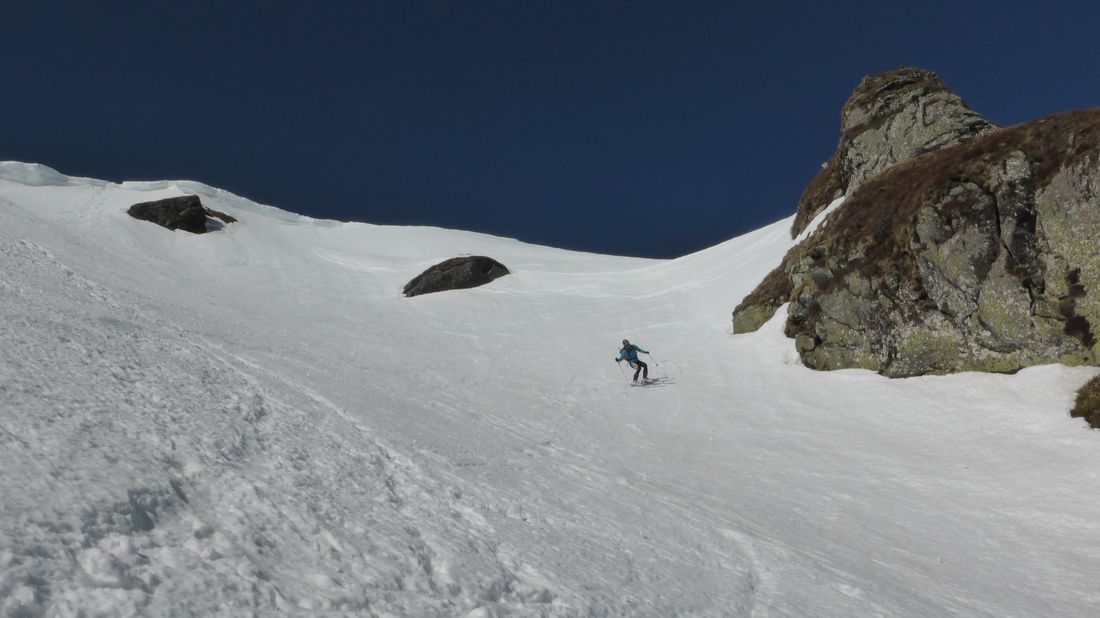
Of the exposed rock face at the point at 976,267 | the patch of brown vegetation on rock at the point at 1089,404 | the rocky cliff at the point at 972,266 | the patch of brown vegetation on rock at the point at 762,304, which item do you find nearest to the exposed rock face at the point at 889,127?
the rocky cliff at the point at 972,266

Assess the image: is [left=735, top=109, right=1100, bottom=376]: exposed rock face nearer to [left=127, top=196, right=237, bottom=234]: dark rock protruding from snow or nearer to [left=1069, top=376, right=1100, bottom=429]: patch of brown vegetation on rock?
[left=1069, top=376, right=1100, bottom=429]: patch of brown vegetation on rock

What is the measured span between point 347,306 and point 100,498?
2858 centimetres

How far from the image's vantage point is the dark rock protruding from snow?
47.4 metres

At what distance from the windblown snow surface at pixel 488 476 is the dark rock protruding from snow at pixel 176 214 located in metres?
25.8

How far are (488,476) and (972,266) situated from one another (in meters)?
17.2

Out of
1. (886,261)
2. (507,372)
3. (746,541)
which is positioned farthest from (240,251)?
(746,541)

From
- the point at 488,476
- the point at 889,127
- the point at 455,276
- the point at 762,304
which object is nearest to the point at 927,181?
the point at 762,304

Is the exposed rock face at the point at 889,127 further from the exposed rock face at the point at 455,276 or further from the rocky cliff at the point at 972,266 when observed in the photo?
the exposed rock face at the point at 455,276

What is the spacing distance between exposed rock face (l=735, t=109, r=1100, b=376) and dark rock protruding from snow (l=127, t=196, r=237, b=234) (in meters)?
47.0

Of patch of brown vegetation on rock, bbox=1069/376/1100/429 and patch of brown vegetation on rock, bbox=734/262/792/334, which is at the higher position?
patch of brown vegetation on rock, bbox=734/262/792/334

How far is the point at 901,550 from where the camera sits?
9.20 meters

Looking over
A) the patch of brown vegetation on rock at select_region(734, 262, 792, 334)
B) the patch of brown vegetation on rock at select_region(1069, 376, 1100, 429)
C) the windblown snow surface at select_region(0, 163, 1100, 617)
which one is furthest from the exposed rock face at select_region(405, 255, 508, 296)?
the patch of brown vegetation on rock at select_region(1069, 376, 1100, 429)

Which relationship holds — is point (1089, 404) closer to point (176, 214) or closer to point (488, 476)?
point (488, 476)

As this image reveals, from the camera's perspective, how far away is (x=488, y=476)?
9.05 metres
